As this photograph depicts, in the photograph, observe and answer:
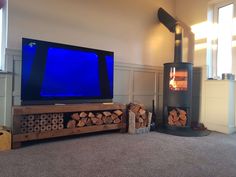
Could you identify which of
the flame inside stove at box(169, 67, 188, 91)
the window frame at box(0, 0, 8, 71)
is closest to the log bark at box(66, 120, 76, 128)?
the window frame at box(0, 0, 8, 71)

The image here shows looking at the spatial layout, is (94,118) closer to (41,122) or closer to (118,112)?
(118,112)

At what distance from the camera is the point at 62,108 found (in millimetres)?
2594

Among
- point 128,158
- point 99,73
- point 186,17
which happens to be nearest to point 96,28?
point 99,73

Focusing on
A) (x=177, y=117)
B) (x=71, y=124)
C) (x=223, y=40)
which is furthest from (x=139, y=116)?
(x=223, y=40)

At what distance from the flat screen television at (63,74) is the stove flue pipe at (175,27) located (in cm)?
121

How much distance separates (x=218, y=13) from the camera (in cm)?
375

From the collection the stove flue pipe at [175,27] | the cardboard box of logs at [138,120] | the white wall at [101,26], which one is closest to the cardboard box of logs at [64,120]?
the cardboard box of logs at [138,120]

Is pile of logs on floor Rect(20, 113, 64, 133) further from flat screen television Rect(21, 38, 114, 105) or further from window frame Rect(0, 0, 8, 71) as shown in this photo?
window frame Rect(0, 0, 8, 71)

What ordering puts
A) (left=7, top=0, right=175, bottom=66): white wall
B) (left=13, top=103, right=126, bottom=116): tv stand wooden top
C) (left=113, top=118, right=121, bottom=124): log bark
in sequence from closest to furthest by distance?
(left=13, top=103, right=126, bottom=116): tv stand wooden top
(left=7, top=0, right=175, bottom=66): white wall
(left=113, top=118, right=121, bottom=124): log bark

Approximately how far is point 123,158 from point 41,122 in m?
1.11

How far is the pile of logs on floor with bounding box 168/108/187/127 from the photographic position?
3.39m

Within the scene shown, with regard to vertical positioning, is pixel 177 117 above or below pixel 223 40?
below

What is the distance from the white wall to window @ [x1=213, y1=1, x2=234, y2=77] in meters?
0.91

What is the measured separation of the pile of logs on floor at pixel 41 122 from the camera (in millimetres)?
2385
